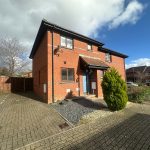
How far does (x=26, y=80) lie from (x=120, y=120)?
1905 cm

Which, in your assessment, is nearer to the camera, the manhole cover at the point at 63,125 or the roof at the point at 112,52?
the manhole cover at the point at 63,125

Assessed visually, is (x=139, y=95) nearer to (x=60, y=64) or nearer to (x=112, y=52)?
(x=60, y=64)

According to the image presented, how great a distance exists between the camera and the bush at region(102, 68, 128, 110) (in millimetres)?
9297

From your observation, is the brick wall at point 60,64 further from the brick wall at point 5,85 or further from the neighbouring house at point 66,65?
the brick wall at point 5,85

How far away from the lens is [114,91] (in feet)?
31.1

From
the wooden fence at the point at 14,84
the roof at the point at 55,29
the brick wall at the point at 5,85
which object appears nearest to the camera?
the roof at the point at 55,29

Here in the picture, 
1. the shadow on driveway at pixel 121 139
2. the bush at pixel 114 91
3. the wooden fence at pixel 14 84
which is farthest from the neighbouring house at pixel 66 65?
the wooden fence at pixel 14 84

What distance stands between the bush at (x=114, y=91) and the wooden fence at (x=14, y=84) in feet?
54.4

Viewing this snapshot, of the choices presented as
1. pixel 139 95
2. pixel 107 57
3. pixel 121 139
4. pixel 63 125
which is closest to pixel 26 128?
pixel 63 125

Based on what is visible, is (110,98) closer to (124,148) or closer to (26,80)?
(124,148)

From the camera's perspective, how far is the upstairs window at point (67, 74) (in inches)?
499

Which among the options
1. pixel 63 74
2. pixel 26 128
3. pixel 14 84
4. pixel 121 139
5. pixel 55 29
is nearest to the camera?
pixel 121 139

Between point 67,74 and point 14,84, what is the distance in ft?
43.1

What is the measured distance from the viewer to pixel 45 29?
41.2 feet
